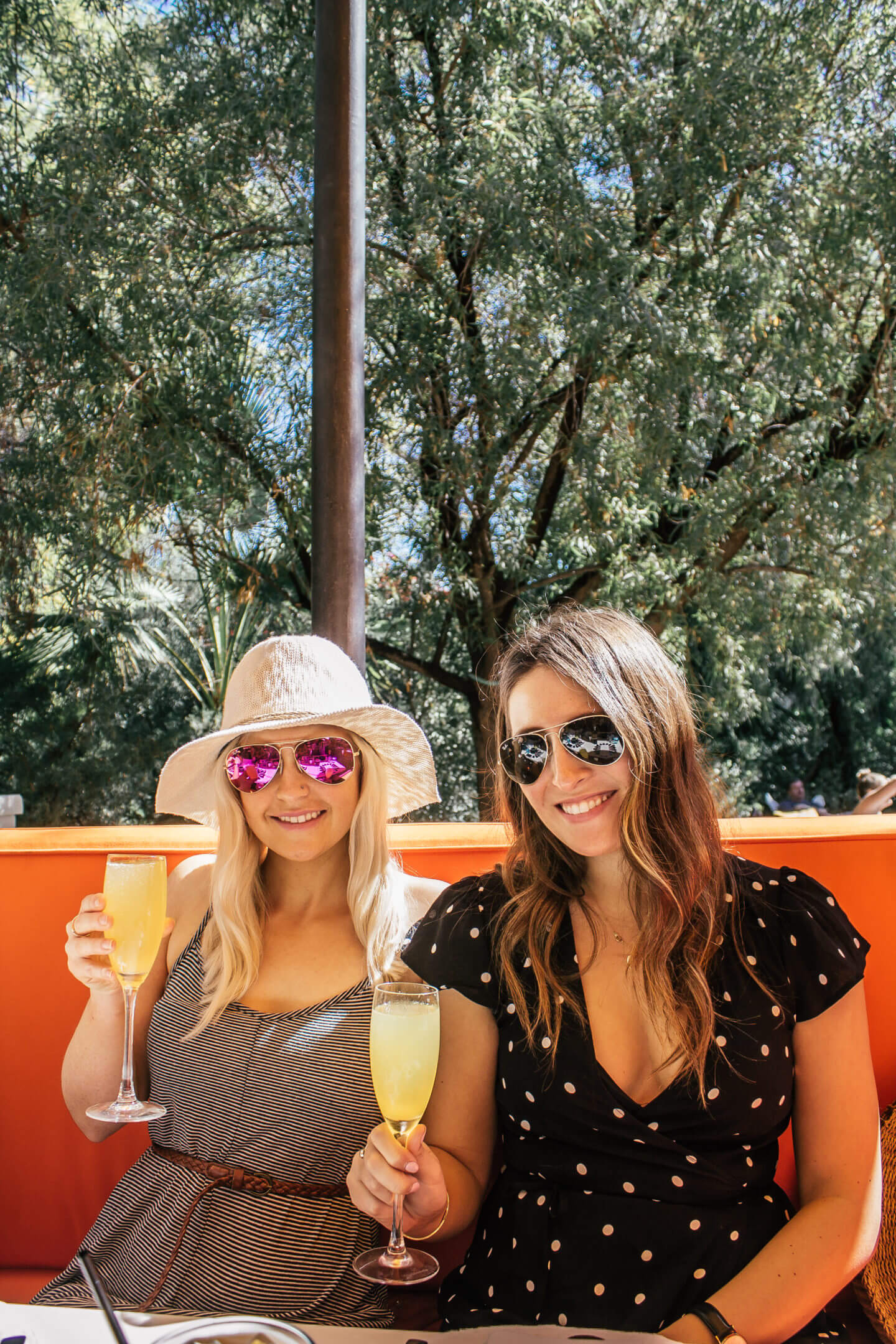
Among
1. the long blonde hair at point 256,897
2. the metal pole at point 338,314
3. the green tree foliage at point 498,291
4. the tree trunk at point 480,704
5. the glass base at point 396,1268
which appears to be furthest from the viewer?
the tree trunk at point 480,704

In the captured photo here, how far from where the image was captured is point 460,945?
1.71 metres

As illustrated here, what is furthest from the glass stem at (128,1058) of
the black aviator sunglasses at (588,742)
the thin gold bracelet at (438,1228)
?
the black aviator sunglasses at (588,742)

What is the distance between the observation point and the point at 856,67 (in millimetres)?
6090

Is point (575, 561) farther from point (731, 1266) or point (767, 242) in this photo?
point (731, 1266)

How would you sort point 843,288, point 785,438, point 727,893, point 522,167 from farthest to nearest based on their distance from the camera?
point 785,438 < point 843,288 < point 522,167 < point 727,893

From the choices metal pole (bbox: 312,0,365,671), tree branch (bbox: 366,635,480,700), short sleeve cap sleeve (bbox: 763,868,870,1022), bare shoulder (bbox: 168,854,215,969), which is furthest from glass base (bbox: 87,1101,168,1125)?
tree branch (bbox: 366,635,480,700)

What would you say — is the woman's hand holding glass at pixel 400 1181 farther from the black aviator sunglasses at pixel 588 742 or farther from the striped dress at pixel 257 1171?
the black aviator sunglasses at pixel 588 742

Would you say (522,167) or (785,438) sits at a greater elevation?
(522,167)

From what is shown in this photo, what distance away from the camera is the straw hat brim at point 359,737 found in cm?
190

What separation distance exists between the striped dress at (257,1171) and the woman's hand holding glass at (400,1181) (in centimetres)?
27

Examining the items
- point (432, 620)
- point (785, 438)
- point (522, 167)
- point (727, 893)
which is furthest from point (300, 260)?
point (727, 893)

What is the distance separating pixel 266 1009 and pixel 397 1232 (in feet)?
1.88

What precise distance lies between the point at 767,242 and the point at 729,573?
6.51ft

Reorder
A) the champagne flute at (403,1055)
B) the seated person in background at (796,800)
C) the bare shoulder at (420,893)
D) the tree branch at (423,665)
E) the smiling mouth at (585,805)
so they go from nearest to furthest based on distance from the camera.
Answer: the champagne flute at (403,1055) < the smiling mouth at (585,805) < the bare shoulder at (420,893) < the tree branch at (423,665) < the seated person in background at (796,800)
